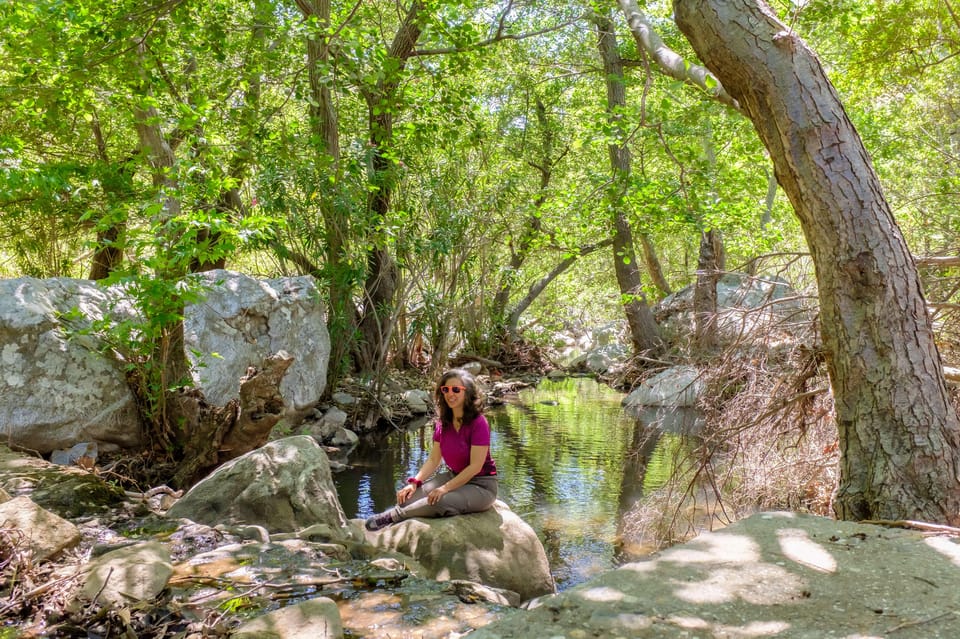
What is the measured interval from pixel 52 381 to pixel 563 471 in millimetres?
5768

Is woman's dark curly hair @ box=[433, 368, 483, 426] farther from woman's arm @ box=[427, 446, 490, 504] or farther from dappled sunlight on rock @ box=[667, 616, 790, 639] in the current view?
dappled sunlight on rock @ box=[667, 616, 790, 639]

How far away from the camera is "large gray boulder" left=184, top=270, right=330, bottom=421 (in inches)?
348

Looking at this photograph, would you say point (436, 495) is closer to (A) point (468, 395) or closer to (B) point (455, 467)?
(B) point (455, 467)

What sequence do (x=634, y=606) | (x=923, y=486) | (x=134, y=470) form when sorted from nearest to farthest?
(x=634, y=606) → (x=923, y=486) → (x=134, y=470)

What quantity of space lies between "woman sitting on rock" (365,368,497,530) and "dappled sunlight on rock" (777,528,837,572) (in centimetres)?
247

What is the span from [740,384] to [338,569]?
10.5 ft

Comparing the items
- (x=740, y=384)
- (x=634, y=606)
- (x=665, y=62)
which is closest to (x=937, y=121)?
(x=740, y=384)

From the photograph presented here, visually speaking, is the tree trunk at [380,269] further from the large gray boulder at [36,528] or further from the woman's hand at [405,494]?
the large gray boulder at [36,528]

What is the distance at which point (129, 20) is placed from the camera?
5.32 meters

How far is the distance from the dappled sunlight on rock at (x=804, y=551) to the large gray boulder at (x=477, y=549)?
2.23m

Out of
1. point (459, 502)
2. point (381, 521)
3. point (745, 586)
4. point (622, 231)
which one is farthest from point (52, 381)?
point (622, 231)

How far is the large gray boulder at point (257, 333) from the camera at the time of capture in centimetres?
884

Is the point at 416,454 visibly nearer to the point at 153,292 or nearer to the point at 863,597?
the point at 153,292

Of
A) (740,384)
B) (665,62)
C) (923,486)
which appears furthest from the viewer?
(740,384)
